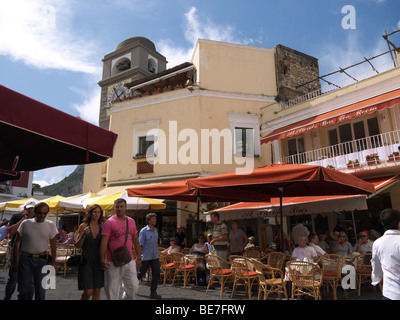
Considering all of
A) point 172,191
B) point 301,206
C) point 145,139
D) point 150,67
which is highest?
point 150,67

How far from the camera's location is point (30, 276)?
4.03 metres

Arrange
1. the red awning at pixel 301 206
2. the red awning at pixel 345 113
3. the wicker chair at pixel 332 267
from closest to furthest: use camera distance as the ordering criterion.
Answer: the wicker chair at pixel 332 267, the red awning at pixel 301 206, the red awning at pixel 345 113

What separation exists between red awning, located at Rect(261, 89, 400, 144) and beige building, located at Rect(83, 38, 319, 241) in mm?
3161

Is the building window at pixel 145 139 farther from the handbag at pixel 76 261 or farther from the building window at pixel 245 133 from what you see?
the handbag at pixel 76 261

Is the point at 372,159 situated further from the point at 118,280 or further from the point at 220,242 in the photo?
the point at 118,280

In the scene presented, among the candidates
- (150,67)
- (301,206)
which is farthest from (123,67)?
(301,206)

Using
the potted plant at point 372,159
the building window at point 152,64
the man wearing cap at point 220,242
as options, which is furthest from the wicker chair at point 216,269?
the building window at point 152,64

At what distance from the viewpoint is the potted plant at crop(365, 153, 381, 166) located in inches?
421

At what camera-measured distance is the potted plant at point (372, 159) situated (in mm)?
10703

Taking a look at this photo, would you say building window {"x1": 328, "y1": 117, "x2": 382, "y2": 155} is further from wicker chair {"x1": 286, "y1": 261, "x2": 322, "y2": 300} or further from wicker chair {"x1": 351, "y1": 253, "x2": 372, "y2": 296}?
wicker chair {"x1": 286, "y1": 261, "x2": 322, "y2": 300}

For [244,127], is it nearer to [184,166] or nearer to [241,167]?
[241,167]

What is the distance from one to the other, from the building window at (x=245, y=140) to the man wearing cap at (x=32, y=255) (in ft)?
42.3

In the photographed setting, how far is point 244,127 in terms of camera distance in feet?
55.2

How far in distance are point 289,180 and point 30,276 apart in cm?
411
